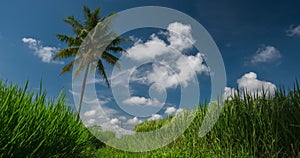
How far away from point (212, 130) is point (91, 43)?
27513 mm

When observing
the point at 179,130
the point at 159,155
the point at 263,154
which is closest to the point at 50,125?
the point at 159,155

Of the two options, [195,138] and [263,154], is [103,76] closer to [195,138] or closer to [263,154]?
[195,138]

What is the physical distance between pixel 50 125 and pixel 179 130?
15.1 feet

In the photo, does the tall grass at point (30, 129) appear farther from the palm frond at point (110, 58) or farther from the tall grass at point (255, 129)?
the palm frond at point (110, 58)

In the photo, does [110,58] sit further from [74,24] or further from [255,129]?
[255,129]

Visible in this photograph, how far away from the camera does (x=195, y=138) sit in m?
7.87

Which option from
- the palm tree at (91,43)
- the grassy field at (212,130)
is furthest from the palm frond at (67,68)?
the grassy field at (212,130)

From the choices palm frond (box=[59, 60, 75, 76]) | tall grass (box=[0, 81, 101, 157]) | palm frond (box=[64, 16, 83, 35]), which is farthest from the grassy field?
palm frond (box=[64, 16, 83, 35])

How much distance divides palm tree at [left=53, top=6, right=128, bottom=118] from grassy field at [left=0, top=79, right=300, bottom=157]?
25239mm

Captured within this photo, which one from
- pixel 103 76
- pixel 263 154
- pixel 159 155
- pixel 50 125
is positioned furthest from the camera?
pixel 103 76

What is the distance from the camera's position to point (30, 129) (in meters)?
4.52

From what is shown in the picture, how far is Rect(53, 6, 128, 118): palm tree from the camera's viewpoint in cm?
3231

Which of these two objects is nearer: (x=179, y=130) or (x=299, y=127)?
(x=299, y=127)

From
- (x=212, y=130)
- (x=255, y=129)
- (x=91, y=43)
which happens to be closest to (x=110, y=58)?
(x=91, y=43)
